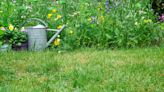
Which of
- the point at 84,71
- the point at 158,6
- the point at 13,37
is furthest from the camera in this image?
the point at 158,6

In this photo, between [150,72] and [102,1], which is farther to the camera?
[102,1]

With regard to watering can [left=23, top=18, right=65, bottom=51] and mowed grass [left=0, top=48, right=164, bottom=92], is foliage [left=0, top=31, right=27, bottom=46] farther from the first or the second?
mowed grass [left=0, top=48, right=164, bottom=92]

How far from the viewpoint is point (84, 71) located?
379 centimetres

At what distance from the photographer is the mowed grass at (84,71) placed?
3.37 metres

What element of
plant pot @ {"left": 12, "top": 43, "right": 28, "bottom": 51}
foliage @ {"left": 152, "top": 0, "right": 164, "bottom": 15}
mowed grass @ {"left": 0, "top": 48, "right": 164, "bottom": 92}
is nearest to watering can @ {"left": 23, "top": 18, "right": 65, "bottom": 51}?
plant pot @ {"left": 12, "top": 43, "right": 28, "bottom": 51}

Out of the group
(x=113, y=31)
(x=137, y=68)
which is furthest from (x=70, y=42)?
(x=137, y=68)

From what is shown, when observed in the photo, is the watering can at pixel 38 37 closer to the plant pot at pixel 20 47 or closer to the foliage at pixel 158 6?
the plant pot at pixel 20 47

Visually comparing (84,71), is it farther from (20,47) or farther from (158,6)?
(158,6)

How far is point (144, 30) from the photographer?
5.18 m

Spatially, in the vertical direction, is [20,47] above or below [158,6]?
below

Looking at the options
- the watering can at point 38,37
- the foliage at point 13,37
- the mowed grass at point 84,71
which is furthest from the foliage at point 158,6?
the foliage at point 13,37

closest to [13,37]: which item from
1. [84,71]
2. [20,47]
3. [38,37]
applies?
[20,47]

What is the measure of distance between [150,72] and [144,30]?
4.84 feet

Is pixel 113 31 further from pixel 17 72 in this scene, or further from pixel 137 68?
pixel 17 72
